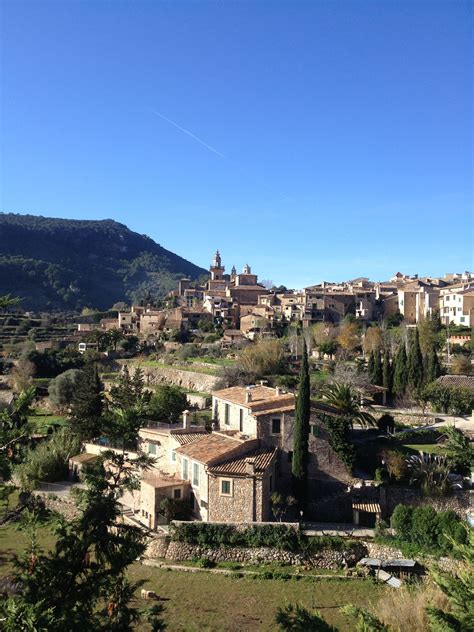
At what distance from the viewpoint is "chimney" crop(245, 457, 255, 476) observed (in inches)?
824

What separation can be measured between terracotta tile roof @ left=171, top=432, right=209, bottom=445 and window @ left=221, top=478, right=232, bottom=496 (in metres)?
3.51

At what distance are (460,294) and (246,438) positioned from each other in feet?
152

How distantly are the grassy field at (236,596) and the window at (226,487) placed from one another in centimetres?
294

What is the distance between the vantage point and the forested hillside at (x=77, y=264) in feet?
368

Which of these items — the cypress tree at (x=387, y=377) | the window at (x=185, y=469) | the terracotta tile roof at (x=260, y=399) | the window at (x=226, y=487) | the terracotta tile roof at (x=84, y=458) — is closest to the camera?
the window at (x=226, y=487)

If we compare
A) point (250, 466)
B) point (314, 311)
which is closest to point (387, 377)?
point (250, 466)

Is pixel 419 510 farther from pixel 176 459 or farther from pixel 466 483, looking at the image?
pixel 176 459

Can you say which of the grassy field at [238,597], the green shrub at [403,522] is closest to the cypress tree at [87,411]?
the grassy field at [238,597]

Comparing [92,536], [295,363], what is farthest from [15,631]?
[295,363]

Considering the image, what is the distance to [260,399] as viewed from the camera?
87.0 feet

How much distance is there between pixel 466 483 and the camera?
23094 mm

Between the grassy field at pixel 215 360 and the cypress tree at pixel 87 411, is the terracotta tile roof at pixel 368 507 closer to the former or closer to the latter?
the cypress tree at pixel 87 411

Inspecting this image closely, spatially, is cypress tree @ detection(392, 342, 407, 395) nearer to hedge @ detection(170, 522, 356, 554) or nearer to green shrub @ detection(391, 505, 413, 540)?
green shrub @ detection(391, 505, 413, 540)

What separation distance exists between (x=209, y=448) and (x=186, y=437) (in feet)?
8.02
